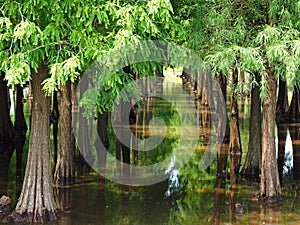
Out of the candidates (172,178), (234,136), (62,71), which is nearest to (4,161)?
(172,178)

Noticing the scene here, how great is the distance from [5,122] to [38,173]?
10103 mm

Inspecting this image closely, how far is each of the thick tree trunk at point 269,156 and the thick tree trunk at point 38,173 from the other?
5.10m

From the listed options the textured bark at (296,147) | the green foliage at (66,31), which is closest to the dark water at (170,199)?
the textured bark at (296,147)

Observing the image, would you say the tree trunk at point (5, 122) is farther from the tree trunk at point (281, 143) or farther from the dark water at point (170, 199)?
the tree trunk at point (281, 143)

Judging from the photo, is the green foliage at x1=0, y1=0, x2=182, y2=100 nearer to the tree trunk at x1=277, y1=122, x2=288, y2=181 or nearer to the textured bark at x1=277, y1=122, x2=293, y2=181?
the tree trunk at x1=277, y1=122, x2=288, y2=181

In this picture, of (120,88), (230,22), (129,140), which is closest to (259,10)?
(230,22)

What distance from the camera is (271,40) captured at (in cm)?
1117

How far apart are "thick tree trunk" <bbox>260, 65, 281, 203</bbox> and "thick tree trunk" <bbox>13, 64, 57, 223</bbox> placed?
510 cm

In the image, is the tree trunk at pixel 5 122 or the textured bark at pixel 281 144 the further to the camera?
the tree trunk at pixel 5 122

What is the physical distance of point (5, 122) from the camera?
2036 cm

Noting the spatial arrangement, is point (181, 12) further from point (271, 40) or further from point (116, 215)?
point (116, 215)

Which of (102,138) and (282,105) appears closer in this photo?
(102,138)

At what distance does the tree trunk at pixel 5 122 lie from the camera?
20.1 metres

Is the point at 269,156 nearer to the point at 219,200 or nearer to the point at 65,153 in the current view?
the point at 219,200
